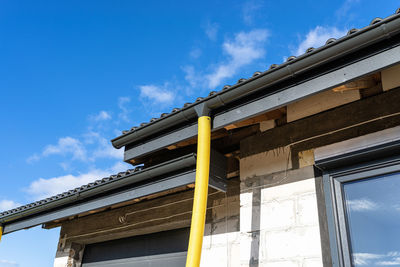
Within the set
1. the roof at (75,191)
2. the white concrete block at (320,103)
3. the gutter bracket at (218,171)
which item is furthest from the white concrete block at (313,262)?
the roof at (75,191)

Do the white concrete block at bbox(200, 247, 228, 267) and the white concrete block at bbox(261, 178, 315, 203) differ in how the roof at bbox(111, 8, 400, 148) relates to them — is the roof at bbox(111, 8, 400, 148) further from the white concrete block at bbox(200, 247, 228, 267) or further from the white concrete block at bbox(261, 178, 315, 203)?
the white concrete block at bbox(200, 247, 228, 267)

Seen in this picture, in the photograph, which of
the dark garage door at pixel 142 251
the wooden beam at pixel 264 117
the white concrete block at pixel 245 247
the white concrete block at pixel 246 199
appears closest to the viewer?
the white concrete block at pixel 245 247

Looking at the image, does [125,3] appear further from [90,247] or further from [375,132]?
[375,132]

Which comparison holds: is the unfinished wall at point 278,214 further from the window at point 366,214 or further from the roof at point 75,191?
the roof at point 75,191

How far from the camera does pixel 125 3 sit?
922cm

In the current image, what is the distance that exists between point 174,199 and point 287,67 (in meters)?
2.12

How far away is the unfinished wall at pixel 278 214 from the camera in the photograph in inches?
105

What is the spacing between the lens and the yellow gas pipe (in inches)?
97.2

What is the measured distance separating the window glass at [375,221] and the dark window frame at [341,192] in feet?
0.12

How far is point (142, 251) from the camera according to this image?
14.8 ft

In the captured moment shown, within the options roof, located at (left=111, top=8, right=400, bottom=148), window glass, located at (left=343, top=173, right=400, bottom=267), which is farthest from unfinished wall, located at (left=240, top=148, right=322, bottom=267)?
roof, located at (left=111, top=8, right=400, bottom=148)

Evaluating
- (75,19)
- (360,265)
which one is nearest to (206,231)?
(360,265)

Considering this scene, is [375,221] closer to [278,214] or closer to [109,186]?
[278,214]

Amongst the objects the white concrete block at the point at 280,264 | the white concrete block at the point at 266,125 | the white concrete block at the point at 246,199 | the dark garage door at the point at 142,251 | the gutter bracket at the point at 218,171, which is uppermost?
the white concrete block at the point at 266,125
